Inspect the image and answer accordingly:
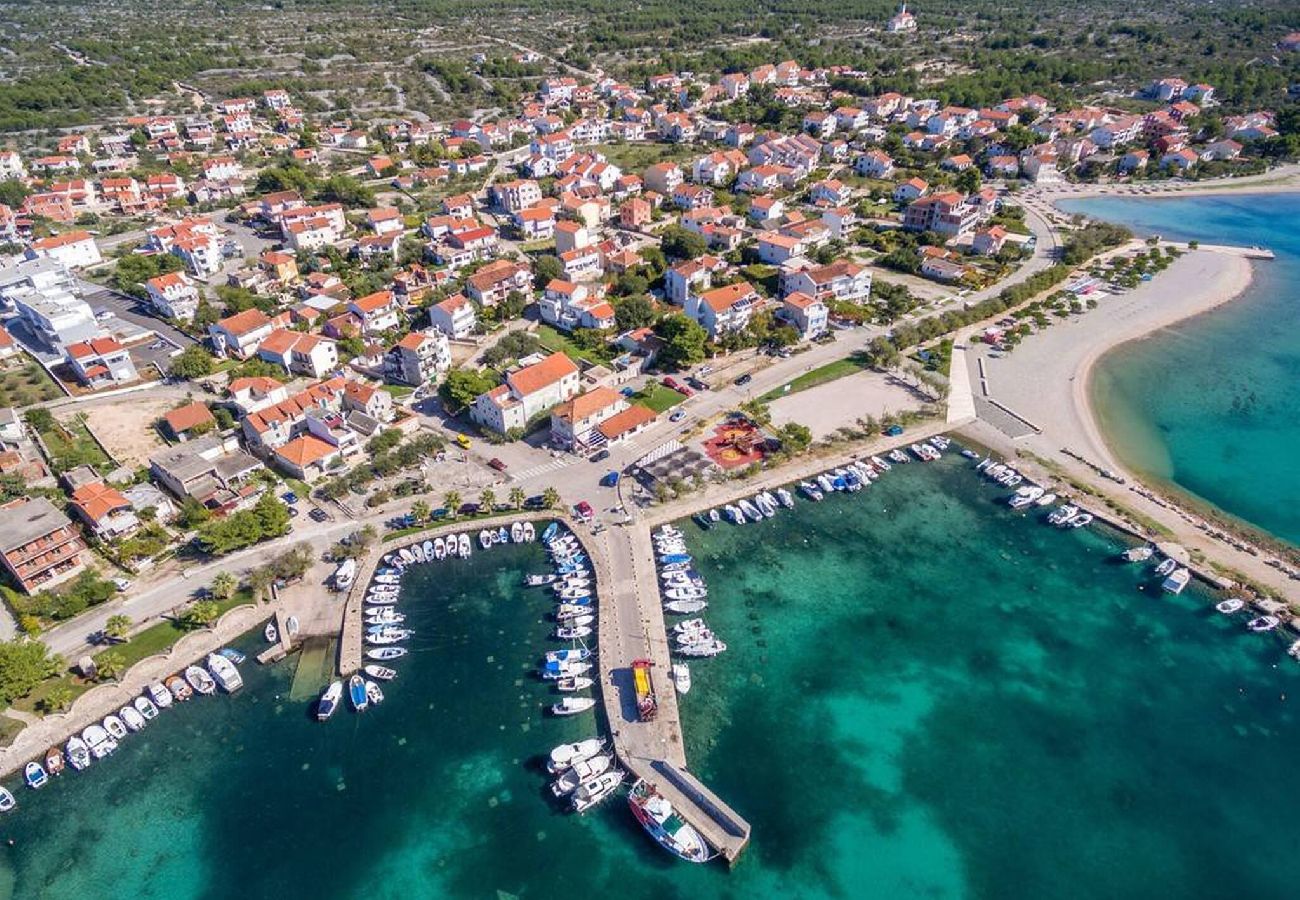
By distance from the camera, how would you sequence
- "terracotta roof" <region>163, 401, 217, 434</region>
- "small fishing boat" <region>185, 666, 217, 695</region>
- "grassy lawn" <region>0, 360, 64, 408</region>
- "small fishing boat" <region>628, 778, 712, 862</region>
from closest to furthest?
"small fishing boat" <region>628, 778, 712, 862</region> → "small fishing boat" <region>185, 666, 217, 695</region> → "terracotta roof" <region>163, 401, 217, 434</region> → "grassy lawn" <region>0, 360, 64, 408</region>

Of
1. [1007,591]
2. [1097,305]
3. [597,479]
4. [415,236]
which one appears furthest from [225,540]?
[1097,305]

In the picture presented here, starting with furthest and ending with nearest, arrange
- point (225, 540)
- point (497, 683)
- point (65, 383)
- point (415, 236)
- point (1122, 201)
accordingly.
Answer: point (1122, 201) → point (415, 236) → point (65, 383) → point (225, 540) → point (497, 683)

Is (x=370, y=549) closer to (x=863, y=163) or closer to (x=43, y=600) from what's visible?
(x=43, y=600)

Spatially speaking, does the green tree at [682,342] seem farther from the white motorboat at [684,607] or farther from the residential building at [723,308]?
the white motorboat at [684,607]

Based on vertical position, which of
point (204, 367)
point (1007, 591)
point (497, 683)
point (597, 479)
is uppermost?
point (204, 367)

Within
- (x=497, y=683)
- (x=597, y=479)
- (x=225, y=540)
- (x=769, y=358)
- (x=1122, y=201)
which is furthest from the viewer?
(x=1122, y=201)

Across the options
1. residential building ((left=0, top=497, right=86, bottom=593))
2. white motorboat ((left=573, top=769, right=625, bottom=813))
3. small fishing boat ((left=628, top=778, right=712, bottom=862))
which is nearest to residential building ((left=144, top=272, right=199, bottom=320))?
residential building ((left=0, top=497, right=86, bottom=593))

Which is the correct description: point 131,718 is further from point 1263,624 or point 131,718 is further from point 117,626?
point 1263,624

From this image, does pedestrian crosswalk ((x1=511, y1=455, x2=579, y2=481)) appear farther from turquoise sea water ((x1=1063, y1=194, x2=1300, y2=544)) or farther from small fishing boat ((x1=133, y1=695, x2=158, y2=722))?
turquoise sea water ((x1=1063, y1=194, x2=1300, y2=544))
